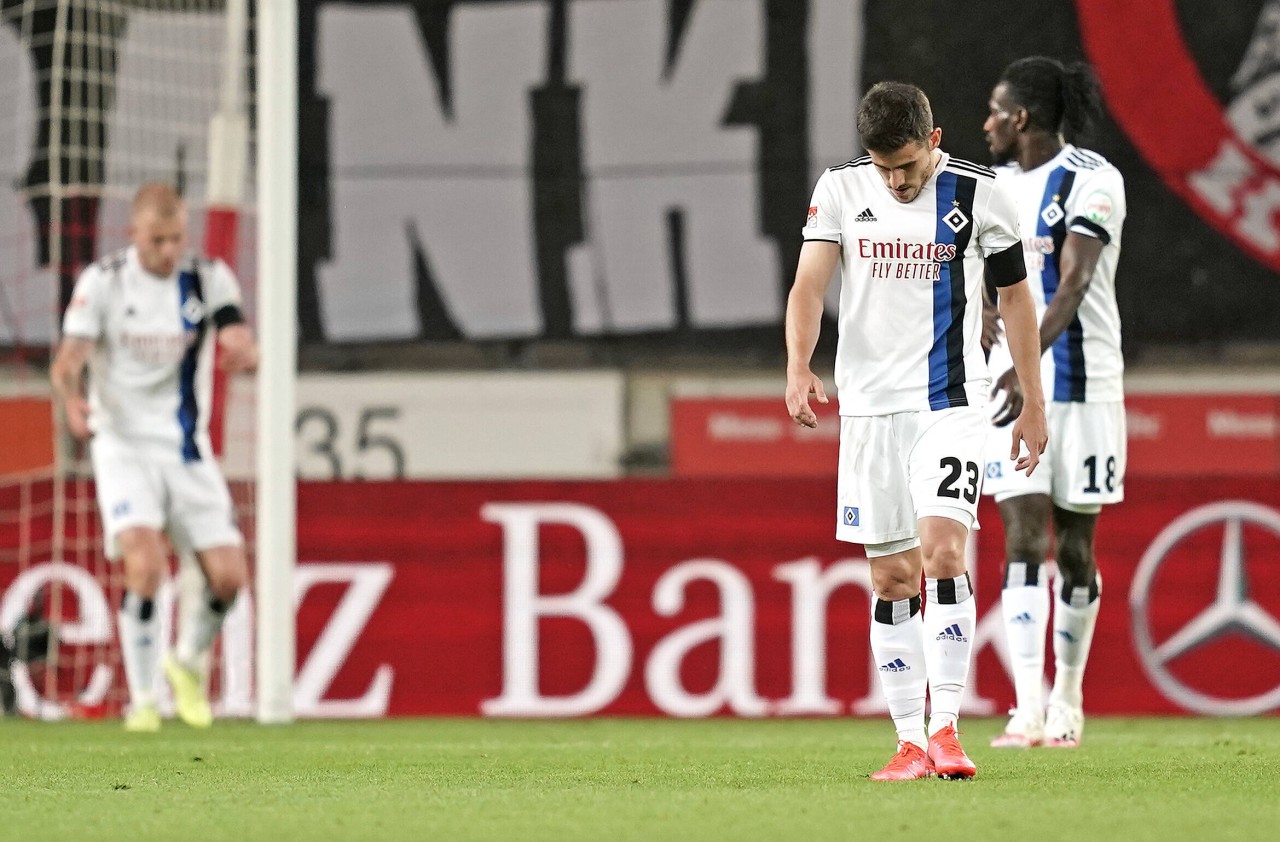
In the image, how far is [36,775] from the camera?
5840 mm

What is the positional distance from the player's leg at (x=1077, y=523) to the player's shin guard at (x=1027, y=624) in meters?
0.09

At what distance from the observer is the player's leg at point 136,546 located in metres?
8.26

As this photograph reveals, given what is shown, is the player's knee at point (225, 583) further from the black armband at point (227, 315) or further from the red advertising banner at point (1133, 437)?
the red advertising banner at point (1133, 437)

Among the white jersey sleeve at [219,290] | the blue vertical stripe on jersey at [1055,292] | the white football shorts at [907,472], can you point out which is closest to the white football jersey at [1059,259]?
the blue vertical stripe on jersey at [1055,292]

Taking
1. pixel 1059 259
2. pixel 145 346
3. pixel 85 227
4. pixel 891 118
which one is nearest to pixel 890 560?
pixel 891 118

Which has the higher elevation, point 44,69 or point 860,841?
point 44,69

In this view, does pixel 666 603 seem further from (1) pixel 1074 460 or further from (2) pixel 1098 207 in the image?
(2) pixel 1098 207

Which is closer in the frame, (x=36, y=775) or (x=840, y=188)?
(x=840, y=188)

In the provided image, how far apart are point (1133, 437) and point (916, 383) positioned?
8.30 m

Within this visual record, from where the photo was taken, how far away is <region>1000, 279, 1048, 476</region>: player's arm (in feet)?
17.6

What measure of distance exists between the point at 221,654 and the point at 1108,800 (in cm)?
580

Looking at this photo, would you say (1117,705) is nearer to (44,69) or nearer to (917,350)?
(917,350)

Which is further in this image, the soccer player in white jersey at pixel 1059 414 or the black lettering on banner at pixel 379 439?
the black lettering on banner at pixel 379 439

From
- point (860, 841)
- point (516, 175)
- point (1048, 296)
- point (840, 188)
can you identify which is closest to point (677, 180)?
point (516, 175)
